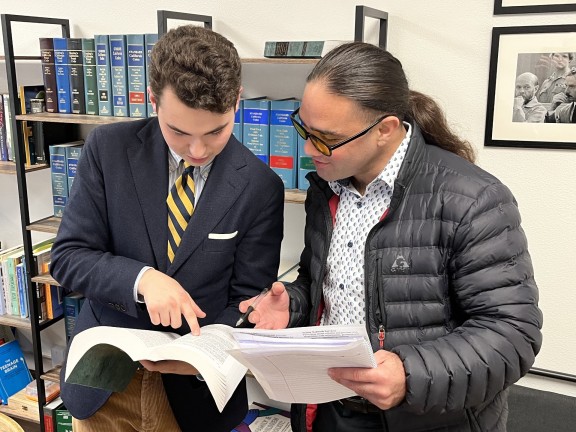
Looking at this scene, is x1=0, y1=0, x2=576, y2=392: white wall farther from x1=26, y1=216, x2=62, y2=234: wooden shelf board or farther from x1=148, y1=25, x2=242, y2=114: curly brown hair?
x1=26, y1=216, x2=62, y2=234: wooden shelf board

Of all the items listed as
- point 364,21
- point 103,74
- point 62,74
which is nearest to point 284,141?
point 364,21

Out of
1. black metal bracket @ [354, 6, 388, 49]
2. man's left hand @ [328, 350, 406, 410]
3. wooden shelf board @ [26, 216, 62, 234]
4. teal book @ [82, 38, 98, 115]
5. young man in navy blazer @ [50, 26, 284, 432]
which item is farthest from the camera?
wooden shelf board @ [26, 216, 62, 234]

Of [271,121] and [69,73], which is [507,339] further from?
[69,73]

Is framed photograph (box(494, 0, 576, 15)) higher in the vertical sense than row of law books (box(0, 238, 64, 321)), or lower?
higher

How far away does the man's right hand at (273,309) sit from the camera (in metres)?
1.37

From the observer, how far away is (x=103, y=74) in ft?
7.95

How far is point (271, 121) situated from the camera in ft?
7.25

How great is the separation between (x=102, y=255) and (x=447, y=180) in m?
0.81

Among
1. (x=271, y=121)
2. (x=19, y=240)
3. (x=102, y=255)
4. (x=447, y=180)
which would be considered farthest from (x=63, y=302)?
(x=447, y=180)

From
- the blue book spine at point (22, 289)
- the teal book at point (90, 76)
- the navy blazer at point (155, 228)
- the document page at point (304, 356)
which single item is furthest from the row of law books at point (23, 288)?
the document page at point (304, 356)

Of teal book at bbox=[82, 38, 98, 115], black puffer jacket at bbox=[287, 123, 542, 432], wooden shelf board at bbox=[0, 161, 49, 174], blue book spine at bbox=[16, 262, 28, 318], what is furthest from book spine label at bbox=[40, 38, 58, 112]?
black puffer jacket at bbox=[287, 123, 542, 432]

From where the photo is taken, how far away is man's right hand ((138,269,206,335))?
1188mm

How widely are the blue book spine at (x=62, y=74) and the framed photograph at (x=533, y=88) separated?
1.76m

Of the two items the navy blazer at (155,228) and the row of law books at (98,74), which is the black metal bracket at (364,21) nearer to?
→ the navy blazer at (155,228)
